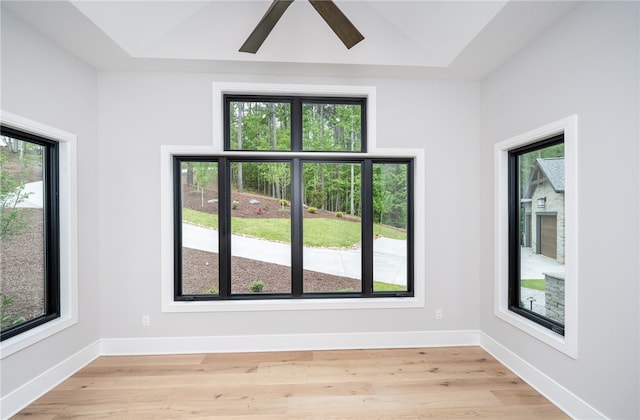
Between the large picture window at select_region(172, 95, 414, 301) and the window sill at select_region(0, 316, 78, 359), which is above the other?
the large picture window at select_region(172, 95, 414, 301)

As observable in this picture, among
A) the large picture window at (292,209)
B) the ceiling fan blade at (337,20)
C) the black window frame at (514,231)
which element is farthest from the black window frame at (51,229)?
the black window frame at (514,231)

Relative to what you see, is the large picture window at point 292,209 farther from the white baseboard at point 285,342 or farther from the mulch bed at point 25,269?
the mulch bed at point 25,269

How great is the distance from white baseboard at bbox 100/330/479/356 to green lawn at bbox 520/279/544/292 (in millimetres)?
771

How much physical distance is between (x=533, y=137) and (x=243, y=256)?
2856mm

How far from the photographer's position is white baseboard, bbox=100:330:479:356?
288cm

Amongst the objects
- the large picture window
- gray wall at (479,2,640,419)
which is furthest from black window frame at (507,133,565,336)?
the large picture window

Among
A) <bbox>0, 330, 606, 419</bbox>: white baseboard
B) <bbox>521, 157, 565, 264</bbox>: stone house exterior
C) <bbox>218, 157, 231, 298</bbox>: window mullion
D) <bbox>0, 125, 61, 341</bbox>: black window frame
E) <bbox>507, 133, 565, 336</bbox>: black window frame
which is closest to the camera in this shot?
<bbox>521, 157, 565, 264</bbox>: stone house exterior

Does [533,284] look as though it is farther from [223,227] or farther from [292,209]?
[223,227]

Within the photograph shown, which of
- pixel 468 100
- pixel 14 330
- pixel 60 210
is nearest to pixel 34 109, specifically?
pixel 60 210

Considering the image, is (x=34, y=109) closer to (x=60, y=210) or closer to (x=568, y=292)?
(x=60, y=210)

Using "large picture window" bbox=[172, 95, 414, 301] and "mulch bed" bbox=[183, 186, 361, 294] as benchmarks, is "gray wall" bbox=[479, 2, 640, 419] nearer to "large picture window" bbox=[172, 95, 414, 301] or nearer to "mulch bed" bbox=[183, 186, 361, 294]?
"large picture window" bbox=[172, 95, 414, 301]

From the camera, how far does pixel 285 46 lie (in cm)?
264

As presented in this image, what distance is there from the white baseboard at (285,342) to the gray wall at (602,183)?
89 centimetres

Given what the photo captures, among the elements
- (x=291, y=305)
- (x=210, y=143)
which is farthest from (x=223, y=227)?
(x=291, y=305)
